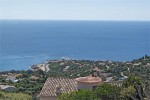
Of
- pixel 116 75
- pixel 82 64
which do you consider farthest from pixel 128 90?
pixel 82 64

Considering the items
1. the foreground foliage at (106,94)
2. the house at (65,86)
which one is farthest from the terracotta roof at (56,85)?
the foreground foliage at (106,94)

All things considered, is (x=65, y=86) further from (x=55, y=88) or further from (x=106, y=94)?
(x=106, y=94)

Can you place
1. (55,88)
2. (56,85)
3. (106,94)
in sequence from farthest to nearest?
1. (56,85)
2. (55,88)
3. (106,94)

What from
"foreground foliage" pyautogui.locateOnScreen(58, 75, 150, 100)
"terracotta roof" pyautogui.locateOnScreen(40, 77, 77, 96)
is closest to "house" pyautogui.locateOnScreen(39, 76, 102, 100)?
"terracotta roof" pyautogui.locateOnScreen(40, 77, 77, 96)

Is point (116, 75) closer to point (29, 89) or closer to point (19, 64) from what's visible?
point (29, 89)

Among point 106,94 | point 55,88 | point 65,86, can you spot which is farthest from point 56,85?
point 106,94

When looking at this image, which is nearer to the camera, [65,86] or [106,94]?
[106,94]

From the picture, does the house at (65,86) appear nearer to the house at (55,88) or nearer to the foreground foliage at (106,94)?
the house at (55,88)

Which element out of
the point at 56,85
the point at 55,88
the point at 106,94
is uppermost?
the point at 106,94

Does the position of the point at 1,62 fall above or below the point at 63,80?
below
